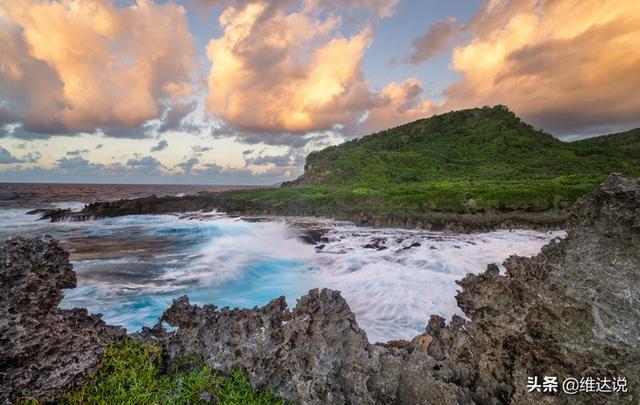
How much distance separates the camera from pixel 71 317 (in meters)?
5.32

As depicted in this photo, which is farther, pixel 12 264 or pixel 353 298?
pixel 353 298

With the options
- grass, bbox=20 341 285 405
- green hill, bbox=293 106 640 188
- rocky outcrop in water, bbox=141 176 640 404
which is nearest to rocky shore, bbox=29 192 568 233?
green hill, bbox=293 106 640 188

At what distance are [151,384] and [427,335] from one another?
404cm

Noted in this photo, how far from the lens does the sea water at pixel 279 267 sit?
11.9 meters

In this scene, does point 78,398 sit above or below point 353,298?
above

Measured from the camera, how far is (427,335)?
18.4 ft

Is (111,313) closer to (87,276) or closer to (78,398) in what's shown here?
(87,276)

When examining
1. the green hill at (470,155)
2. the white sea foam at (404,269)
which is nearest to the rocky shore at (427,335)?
the white sea foam at (404,269)

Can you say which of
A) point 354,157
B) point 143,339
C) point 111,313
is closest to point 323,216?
point 111,313

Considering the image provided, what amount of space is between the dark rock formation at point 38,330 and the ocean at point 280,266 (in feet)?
18.3

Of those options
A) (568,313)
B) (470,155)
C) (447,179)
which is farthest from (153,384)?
(470,155)

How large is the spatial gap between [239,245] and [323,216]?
52.2ft

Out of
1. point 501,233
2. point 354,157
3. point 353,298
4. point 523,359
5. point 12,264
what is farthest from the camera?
point 354,157

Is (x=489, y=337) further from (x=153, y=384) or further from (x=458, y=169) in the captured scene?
(x=458, y=169)
